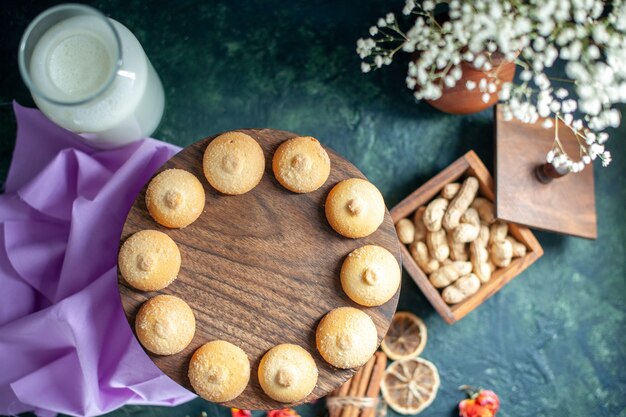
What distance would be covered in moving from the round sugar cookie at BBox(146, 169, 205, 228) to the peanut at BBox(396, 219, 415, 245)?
60 cm

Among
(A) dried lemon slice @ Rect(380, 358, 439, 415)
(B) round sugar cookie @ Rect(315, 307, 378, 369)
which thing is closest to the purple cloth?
(B) round sugar cookie @ Rect(315, 307, 378, 369)

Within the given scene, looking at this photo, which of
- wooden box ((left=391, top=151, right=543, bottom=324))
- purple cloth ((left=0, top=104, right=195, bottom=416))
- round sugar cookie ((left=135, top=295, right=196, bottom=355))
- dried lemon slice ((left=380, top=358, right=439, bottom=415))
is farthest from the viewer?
dried lemon slice ((left=380, top=358, right=439, bottom=415))

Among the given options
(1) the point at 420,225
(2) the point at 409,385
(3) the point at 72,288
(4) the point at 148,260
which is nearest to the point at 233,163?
(4) the point at 148,260

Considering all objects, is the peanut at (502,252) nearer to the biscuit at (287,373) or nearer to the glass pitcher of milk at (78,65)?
the biscuit at (287,373)

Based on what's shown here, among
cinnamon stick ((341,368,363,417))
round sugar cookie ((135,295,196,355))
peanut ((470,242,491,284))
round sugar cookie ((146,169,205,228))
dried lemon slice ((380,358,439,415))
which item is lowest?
dried lemon slice ((380,358,439,415))

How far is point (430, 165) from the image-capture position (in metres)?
1.78

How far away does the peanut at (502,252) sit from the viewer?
1.60 metres

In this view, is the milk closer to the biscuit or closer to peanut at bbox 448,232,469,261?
the biscuit

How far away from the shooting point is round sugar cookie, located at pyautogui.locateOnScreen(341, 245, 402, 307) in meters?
1.25

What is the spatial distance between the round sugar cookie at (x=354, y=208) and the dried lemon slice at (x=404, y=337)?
52cm

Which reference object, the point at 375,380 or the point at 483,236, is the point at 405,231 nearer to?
the point at 483,236

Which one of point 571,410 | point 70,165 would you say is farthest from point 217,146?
point 571,410

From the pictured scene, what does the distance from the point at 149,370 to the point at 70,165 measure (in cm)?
52

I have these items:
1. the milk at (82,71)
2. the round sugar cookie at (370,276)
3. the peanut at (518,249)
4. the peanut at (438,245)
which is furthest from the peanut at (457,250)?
the milk at (82,71)
